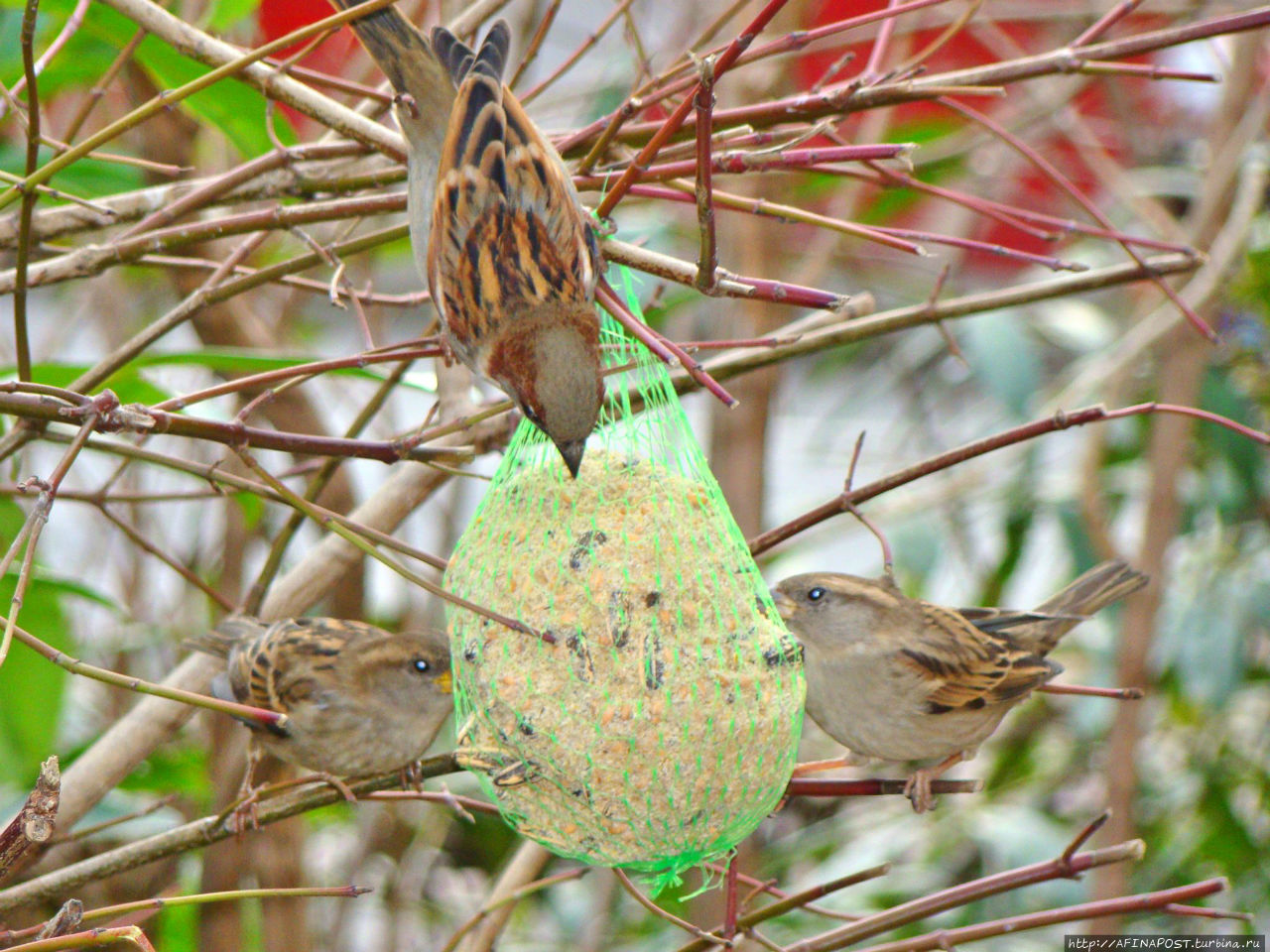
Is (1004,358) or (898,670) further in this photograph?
(1004,358)

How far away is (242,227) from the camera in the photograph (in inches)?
→ 75.2

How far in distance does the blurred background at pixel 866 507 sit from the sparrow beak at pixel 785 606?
2.13 feet

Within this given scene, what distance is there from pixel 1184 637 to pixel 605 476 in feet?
7.98

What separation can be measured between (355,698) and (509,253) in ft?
2.90

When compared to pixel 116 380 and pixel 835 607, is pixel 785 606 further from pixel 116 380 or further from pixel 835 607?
pixel 116 380

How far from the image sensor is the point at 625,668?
175cm

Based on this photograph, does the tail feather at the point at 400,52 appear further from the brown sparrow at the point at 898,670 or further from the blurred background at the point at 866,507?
the brown sparrow at the point at 898,670

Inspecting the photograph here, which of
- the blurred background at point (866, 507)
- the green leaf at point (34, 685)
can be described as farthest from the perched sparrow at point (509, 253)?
the green leaf at point (34, 685)

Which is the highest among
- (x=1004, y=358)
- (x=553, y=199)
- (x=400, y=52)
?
(x=400, y=52)

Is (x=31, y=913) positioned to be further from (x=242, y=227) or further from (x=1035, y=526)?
(x=1035, y=526)

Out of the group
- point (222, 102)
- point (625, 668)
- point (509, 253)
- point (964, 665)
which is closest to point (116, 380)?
Answer: point (222, 102)

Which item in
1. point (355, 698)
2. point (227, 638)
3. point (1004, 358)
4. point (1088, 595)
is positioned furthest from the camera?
point (1004, 358)

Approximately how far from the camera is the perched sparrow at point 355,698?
2340 mm

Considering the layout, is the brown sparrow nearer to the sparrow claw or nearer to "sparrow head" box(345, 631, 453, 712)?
the sparrow claw
